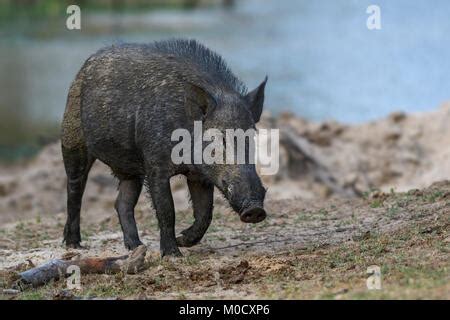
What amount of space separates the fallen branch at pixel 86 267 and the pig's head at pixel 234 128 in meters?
0.86

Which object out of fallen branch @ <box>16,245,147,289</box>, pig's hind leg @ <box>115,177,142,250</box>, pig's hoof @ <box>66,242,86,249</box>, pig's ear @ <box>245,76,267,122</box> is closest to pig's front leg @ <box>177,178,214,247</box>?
pig's hind leg @ <box>115,177,142,250</box>

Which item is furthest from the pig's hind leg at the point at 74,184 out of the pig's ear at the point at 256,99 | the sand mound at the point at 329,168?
the sand mound at the point at 329,168

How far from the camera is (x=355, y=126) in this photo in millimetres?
17703

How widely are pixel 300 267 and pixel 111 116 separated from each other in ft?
8.09

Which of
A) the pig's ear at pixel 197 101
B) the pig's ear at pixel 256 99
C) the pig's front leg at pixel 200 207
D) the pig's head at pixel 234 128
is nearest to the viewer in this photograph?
the pig's head at pixel 234 128

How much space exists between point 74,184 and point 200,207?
1570 mm

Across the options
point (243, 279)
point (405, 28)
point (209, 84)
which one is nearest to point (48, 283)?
point (243, 279)

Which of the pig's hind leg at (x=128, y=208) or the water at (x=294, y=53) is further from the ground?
the water at (x=294, y=53)

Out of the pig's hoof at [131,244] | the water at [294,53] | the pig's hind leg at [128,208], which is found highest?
the water at [294,53]

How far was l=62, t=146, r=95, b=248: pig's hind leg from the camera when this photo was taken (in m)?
10.8

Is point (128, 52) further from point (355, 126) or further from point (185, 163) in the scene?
point (355, 126)

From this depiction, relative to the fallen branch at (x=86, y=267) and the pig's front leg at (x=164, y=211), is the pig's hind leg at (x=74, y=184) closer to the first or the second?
the pig's front leg at (x=164, y=211)

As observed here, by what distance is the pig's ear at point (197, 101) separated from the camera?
30.7 ft

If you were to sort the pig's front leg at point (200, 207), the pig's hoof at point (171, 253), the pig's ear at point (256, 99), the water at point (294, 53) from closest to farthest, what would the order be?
the pig's ear at point (256, 99) → the pig's hoof at point (171, 253) → the pig's front leg at point (200, 207) → the water at point (294, 53)
